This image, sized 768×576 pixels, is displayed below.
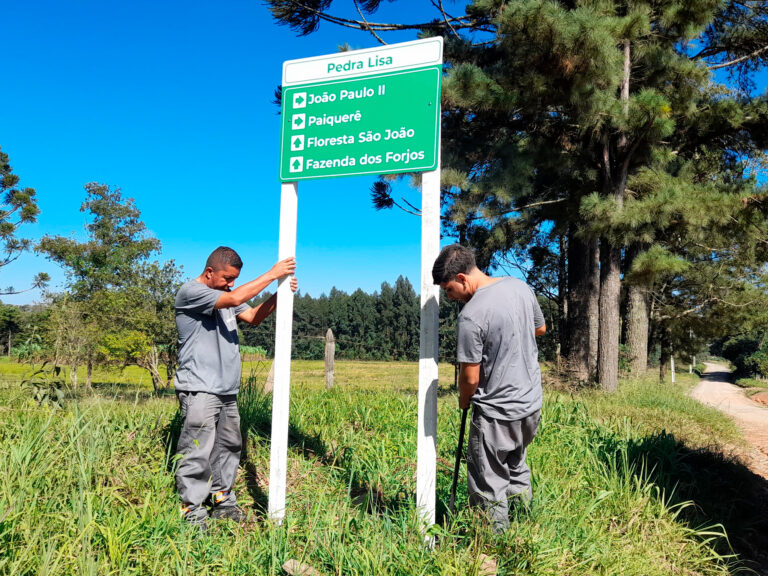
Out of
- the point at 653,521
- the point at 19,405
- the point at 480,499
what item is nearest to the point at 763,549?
the point at 653,521

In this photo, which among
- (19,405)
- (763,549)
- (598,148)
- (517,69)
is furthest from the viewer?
(598,148)

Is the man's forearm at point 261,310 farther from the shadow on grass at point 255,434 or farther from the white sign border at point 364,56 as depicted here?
the white sign border at point 364,56

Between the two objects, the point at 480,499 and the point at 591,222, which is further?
the point at 591,222

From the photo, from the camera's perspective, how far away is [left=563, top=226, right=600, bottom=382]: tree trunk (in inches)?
449

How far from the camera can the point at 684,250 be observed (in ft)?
53.6

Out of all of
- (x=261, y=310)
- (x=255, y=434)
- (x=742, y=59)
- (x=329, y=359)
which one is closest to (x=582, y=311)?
(x=329, y=359)

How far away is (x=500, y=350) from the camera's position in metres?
2.74

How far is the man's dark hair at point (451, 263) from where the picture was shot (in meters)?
2.85

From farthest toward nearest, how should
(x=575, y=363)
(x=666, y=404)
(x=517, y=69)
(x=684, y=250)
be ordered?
(x=684, y=250)
(x=575, y=363)
(x=517, y=69)
(x=666, y=404)

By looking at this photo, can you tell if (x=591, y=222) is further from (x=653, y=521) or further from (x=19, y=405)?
(x=19, y=405)

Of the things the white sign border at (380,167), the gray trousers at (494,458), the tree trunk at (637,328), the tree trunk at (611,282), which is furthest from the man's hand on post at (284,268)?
the tree trunk at (637,328)

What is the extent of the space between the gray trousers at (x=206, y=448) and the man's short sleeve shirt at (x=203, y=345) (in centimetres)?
8

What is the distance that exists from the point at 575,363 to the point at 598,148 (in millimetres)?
4494

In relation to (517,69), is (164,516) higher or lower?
lower
